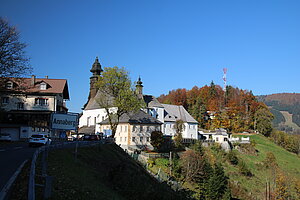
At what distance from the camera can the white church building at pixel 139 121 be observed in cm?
6381

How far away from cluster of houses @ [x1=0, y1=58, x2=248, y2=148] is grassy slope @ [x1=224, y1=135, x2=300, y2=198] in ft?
27.6

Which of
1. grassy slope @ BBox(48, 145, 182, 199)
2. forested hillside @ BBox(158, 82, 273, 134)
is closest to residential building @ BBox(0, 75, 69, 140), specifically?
grassy slope @ BBox(48, 145, 182, 199)

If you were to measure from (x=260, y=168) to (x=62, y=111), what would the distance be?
47981 mm

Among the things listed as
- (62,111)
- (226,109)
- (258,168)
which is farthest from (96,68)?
(62,111)

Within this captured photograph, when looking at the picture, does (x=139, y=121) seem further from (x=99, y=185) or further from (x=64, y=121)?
(x=99, y=185)

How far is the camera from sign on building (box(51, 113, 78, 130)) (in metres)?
20.3

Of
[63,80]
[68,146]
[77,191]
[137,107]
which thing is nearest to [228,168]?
[137,107]

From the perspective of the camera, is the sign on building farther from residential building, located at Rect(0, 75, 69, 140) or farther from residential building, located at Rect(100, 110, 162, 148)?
residential building, located at Rect(100, 110, 162, 148)

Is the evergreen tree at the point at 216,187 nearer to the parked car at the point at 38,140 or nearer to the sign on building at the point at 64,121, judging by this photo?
the parked car at the point at 38,140

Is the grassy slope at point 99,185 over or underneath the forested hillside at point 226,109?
underneath

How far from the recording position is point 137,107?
2092 inches

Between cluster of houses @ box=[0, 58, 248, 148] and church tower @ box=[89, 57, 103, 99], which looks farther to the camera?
church tower @ box=[89, 57, 103, 99]

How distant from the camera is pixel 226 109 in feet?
323

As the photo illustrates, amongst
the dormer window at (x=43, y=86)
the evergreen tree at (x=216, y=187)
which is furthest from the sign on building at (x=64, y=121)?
the dormer window at (x=43, y=86)
